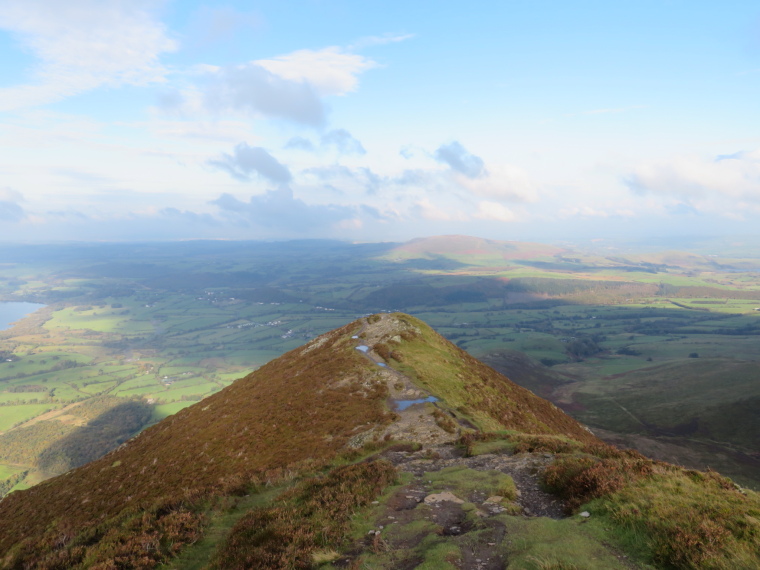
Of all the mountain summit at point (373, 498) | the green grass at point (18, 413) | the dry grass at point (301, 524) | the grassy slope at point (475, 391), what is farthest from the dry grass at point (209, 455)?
the green grass at point (18, 413)

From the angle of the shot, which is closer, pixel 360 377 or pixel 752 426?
pixel 360 377

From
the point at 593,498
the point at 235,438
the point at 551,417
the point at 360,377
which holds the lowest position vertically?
the point at 551,417

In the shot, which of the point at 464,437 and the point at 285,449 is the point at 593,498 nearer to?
the point at 464,437

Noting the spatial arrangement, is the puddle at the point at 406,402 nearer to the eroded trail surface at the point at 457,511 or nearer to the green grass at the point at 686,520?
the eroded trail surface at the point at 457,511

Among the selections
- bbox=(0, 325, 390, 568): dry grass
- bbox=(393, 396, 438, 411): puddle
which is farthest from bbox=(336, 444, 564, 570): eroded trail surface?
bbox=(393, 396, 438, 411): puddle

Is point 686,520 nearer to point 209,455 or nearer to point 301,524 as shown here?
point 301,524

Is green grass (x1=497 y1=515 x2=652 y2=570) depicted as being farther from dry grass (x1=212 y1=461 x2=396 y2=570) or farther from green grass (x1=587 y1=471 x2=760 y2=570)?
dry grass (x1=212 y1=461 x2=396 y2=570)

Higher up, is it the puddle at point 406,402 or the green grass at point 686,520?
the green grass at point 686,520

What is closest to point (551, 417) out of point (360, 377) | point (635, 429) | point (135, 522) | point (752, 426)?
point (360, 377)
